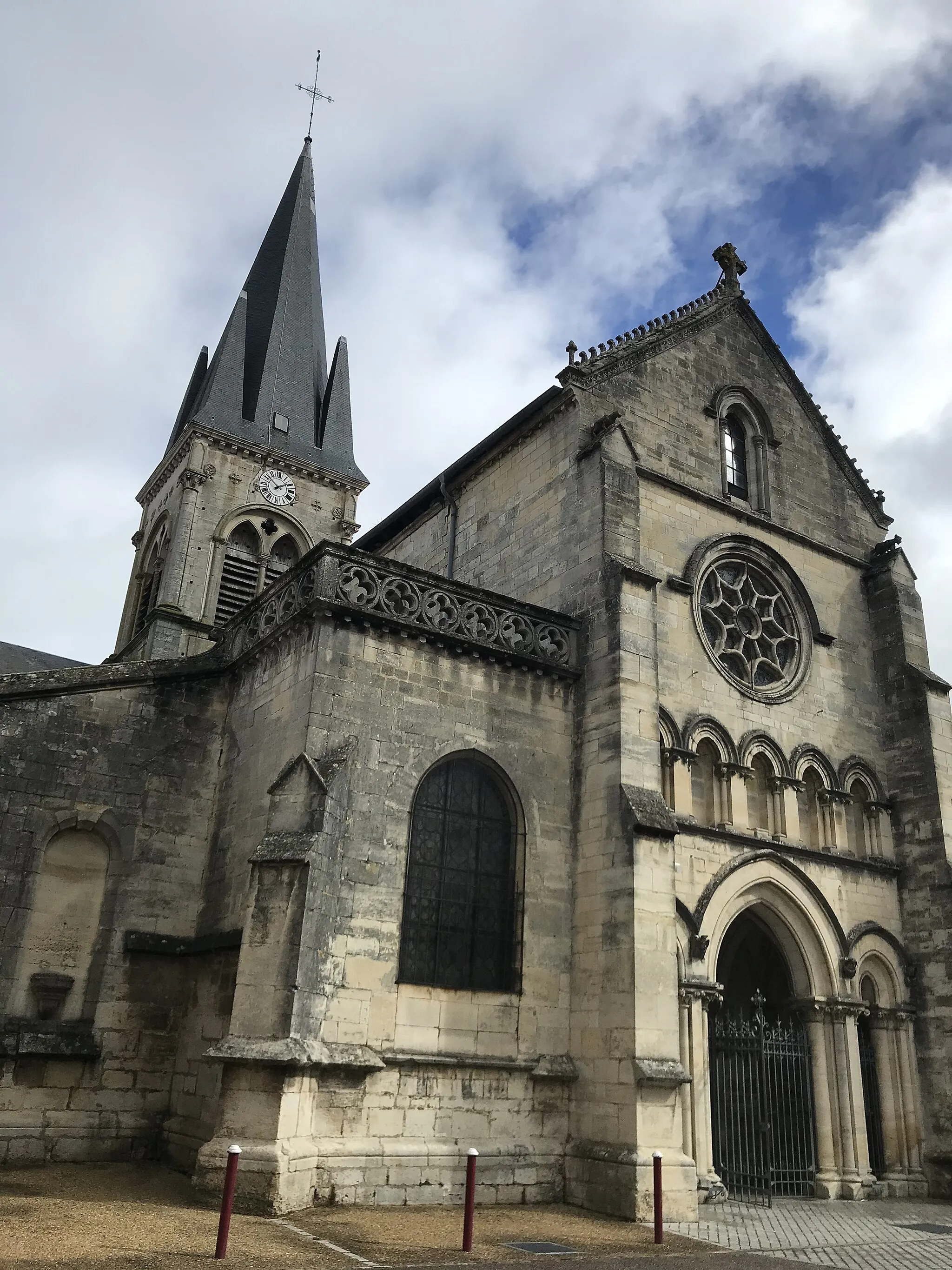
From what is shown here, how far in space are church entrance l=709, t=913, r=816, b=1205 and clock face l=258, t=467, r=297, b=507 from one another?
21.6 meters

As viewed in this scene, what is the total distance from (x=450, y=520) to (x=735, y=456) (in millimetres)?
5291

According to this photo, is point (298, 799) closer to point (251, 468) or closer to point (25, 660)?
point (25, 660)

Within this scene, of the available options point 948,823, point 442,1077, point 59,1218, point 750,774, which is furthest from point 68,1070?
point 948,823

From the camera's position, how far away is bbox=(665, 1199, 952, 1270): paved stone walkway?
977cm

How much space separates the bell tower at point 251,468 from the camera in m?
30.1

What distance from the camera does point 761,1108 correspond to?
1379 centimetres

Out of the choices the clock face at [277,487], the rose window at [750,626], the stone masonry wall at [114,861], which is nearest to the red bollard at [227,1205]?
the stone masonry wall at [114,861]

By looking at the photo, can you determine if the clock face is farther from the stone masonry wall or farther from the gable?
the stone masonry wall

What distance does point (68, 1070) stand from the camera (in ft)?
40.6

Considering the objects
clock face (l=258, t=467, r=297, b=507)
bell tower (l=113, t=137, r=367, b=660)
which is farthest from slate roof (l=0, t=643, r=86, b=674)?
clock face (l=258, t=467, r=297, b=507)

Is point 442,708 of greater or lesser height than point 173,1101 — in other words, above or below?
above

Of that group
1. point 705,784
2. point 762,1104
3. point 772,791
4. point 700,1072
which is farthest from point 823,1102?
point 705,784

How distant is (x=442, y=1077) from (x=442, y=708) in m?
4.32

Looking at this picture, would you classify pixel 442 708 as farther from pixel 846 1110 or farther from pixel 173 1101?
pixel 846 1110
